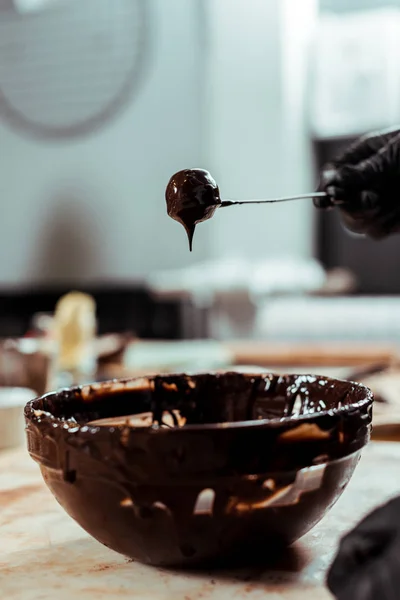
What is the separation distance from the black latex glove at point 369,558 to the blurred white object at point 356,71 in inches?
130

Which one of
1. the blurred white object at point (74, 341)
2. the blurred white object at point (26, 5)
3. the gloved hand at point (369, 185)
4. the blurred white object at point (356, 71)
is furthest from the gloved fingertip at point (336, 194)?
the blurred white object at point (26, 5)

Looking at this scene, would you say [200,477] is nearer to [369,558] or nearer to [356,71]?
[369,558]

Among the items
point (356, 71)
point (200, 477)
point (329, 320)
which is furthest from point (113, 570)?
point (356, 71)

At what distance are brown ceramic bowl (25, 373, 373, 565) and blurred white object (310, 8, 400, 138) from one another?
3.17 metres

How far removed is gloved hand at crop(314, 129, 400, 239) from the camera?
827 millimetres

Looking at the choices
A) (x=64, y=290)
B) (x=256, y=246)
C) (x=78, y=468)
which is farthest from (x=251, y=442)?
(x=64, y=290)

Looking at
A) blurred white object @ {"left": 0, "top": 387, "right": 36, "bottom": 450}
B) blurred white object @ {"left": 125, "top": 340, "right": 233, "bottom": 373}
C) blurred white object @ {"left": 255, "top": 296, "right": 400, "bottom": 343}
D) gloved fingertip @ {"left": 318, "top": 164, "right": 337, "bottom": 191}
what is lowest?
blurred white object @ {"left": 255, "top": 296, "right": 400, "bottom": 343}

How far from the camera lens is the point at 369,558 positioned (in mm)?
372

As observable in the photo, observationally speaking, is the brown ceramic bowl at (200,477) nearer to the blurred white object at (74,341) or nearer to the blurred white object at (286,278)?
→ the blurred white object at (74,341)

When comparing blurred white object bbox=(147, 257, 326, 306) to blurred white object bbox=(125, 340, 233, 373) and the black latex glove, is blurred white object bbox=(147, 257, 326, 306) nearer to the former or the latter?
blurred white object bbox=(125, 340, 233, 373)

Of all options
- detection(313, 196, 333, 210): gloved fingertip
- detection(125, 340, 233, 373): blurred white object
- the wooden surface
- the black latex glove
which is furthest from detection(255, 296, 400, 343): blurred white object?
the black latex glove

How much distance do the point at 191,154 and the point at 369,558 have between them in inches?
137

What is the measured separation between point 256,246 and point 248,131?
1.80ft

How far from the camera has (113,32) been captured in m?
3.99
